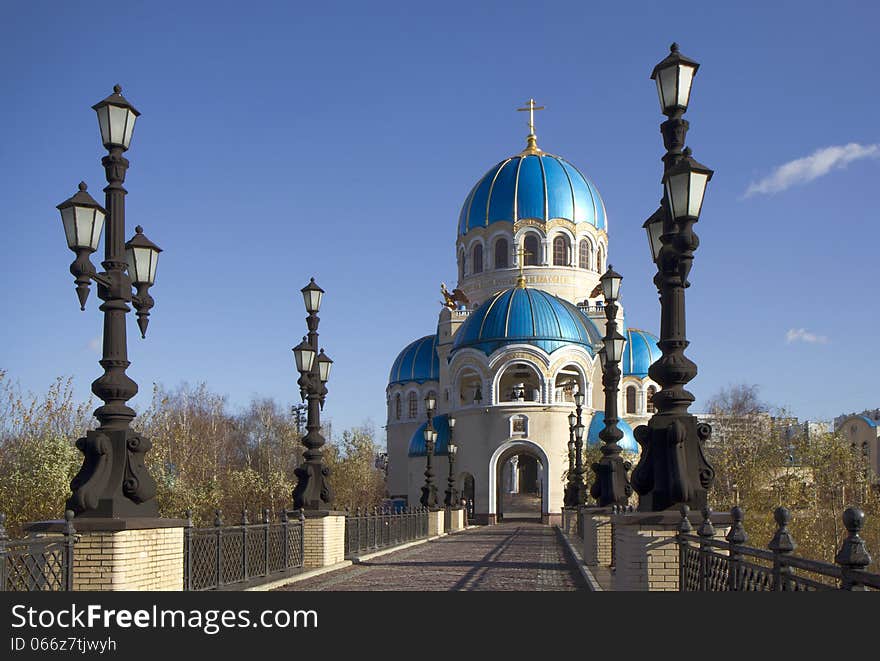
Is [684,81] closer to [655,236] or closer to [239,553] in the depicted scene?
[655,236]

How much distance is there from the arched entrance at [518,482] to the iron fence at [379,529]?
58.4ft

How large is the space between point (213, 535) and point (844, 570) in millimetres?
9718

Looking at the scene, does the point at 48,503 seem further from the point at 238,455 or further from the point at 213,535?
the point at 238,455

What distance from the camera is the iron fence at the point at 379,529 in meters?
22.6

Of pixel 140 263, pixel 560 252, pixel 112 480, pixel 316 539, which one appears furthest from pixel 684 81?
pixel 560 252

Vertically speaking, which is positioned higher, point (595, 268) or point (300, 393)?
point (595, 268)

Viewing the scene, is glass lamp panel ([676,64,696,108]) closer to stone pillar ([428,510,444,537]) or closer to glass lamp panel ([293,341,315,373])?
glass lamp panel ([293,341,315,373])

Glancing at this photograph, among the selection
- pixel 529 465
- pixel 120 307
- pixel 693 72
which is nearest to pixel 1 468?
pixel 120 307

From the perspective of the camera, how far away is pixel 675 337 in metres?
10.6

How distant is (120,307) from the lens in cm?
1092

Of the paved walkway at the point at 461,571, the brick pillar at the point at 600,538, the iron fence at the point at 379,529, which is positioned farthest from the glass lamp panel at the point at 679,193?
the iron fence at the point at 379,529

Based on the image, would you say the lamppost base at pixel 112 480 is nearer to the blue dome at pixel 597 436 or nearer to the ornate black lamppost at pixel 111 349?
the ornate black lamppost at pixel 111 349

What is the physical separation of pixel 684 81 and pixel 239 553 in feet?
30.3

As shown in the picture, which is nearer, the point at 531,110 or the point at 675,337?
the point at 675,337
